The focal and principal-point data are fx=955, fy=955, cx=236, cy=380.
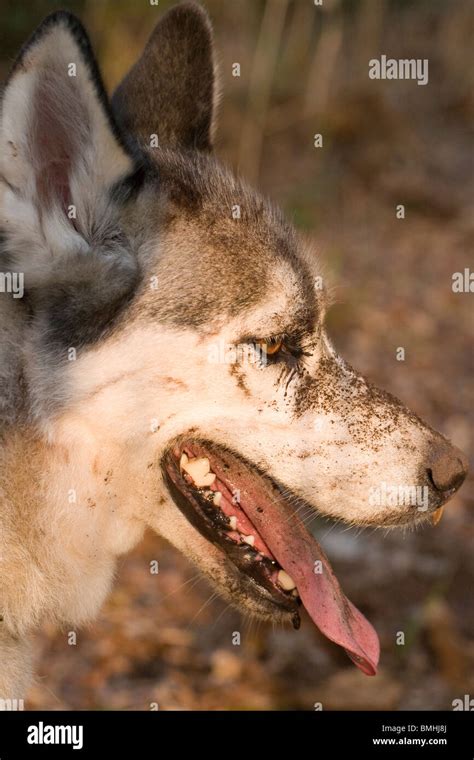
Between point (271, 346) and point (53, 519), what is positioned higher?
point (271, 346)

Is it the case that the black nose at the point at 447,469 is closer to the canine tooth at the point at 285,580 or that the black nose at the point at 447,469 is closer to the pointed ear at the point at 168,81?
the canine tooth at the point at 285,580

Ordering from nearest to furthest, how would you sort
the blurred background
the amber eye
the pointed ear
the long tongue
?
the amber eye < the long tongue < the pointed ear < the blurred background

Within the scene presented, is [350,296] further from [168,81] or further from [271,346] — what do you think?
[271,346]

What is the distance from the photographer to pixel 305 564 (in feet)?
11.3

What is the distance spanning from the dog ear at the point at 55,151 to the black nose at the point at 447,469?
140 cm

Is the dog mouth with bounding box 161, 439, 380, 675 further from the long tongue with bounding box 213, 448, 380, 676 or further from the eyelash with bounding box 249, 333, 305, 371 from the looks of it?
the eyelash with bounding box 249, 333, 305, 371

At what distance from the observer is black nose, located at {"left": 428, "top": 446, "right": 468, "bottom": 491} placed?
10.9 feet

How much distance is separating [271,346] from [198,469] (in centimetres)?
49

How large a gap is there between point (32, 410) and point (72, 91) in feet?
3.23

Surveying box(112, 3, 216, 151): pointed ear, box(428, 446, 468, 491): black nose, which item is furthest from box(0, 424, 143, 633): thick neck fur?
box(112, 3, 216, 151): pointed ear

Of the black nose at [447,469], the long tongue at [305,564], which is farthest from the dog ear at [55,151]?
the black nose at [447,469]

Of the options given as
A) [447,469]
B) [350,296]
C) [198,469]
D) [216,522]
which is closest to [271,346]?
[198,469]

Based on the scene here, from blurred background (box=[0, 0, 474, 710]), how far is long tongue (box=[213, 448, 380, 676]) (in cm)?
110
